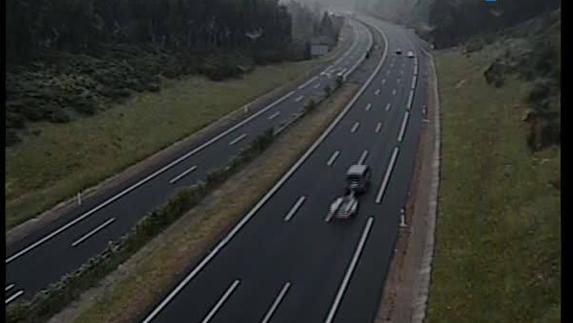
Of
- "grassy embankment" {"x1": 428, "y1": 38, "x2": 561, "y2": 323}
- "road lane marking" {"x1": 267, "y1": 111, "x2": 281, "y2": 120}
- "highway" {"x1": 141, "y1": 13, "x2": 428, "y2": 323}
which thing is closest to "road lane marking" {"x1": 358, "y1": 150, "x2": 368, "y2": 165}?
"highway" {"x1": 141, "y1": 13, "x2": 428, "y2": 323}

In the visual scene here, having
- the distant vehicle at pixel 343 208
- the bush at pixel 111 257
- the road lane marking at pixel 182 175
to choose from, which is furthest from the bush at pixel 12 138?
the distant vehicle at pixel 343 208

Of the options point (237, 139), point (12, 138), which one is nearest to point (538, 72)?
point (237, 139)

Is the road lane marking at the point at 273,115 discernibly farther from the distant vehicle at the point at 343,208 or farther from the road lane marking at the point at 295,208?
the distant vehicle at the point at 343,208

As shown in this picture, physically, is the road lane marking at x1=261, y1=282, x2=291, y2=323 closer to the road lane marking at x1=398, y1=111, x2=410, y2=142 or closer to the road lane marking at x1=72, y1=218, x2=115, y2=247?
the road lane marking at x1=72, y1=218, x2=115, y2=247

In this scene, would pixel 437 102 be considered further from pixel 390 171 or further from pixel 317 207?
pixel 317 207

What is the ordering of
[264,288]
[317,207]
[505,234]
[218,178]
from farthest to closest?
[218,178]
[317,207]
[505,234]
[264,288]

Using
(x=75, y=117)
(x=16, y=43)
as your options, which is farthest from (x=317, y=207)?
(x=16, y=43)

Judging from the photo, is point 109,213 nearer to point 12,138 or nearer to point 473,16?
point 12,138
